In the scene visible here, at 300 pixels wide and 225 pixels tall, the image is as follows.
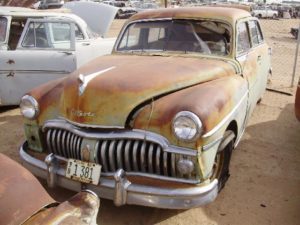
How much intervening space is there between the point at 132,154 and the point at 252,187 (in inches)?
63.0

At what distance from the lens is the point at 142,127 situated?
3125 mm

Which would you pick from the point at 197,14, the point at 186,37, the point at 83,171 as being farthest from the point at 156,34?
the point at 83,171

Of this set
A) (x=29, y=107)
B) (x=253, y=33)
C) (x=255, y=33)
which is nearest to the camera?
(x=29, y=107)

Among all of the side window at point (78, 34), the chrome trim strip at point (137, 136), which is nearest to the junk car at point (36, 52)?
the side window at point (78, 34)

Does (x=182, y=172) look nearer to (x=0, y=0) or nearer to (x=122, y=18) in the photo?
(x=0, y=0)

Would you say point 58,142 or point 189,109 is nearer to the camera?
point 189,109

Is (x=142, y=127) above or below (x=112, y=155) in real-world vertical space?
above

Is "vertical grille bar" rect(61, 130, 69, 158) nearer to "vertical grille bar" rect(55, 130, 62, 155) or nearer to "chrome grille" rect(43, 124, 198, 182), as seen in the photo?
"vertical grille bar" rect(55, 130, 62, 155)

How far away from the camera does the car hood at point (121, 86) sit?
10.7ft

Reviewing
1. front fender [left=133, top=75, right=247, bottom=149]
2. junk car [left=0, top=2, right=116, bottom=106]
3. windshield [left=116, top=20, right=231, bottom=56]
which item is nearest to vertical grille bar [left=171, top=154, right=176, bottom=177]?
front fender [left=133, top=75, right=247, bottom=149]

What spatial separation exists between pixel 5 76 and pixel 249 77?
398 centimetres

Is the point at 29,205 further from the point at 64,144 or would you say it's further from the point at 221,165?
the point at 221,165

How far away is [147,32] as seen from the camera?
4.78 m

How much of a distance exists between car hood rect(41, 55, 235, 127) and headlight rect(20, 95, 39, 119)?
30 centimetres
